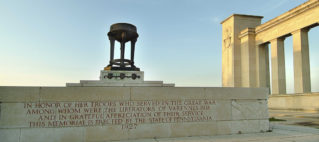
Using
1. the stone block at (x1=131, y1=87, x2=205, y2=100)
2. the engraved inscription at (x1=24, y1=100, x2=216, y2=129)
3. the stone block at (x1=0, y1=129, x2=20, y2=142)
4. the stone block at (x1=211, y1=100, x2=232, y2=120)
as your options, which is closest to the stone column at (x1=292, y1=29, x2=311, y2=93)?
the stone block at (x1=211, y1=100, x2=232, y2=120)

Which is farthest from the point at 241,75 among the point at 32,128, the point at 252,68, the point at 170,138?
the point at 32,128

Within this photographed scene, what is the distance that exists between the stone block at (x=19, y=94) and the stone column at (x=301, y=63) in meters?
30.5

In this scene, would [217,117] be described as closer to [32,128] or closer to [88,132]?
[88,132]

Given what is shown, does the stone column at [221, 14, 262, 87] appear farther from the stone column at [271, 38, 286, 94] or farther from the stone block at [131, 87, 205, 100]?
the stone block at [131, 87, 205, 100]

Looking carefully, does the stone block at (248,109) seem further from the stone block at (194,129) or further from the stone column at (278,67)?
the stone column at (278,67)

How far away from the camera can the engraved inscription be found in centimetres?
821

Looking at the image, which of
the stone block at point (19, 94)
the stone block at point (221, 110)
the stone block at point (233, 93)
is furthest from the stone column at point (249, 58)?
the stone block at point (19, 94)

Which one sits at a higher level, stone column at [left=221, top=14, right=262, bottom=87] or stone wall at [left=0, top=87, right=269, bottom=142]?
stone column at [left=221, top=14, right=262, bottom=87]

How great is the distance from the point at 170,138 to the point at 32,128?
4.81m

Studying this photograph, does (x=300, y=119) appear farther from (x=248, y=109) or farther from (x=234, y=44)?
(x=234, y=44)

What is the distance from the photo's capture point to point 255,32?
40.8 meters

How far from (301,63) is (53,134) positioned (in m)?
30.6

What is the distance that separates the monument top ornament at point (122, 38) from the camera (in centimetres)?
1148

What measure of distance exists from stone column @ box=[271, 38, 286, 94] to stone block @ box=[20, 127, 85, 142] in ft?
108
